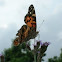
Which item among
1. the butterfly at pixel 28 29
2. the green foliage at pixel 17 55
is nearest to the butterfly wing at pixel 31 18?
the butterfly at pixel 28 29

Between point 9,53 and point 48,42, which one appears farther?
point 9,53

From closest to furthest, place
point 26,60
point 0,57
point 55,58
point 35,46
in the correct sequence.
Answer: point 35,46 → point 0,57 → point 26,60 → point 55,58

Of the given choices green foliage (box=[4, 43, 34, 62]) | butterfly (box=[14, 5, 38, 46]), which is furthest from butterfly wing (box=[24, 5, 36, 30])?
green foliage (box=[4, 43, 34, 62])

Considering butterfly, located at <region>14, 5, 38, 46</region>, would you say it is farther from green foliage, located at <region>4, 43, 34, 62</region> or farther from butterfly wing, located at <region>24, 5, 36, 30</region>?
green foliage, located at <region>4, 43, 34, 62</region>

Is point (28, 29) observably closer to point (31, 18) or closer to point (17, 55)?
point (31, 18)

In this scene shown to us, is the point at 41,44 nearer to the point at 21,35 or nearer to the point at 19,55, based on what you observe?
the point at 21,35

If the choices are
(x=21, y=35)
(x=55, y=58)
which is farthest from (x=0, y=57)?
(x=55, y=58)

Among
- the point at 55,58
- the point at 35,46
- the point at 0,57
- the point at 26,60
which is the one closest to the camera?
the point at 35,46

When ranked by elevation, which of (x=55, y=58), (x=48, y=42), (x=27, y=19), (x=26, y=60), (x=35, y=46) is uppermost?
(x=55, y=58)
